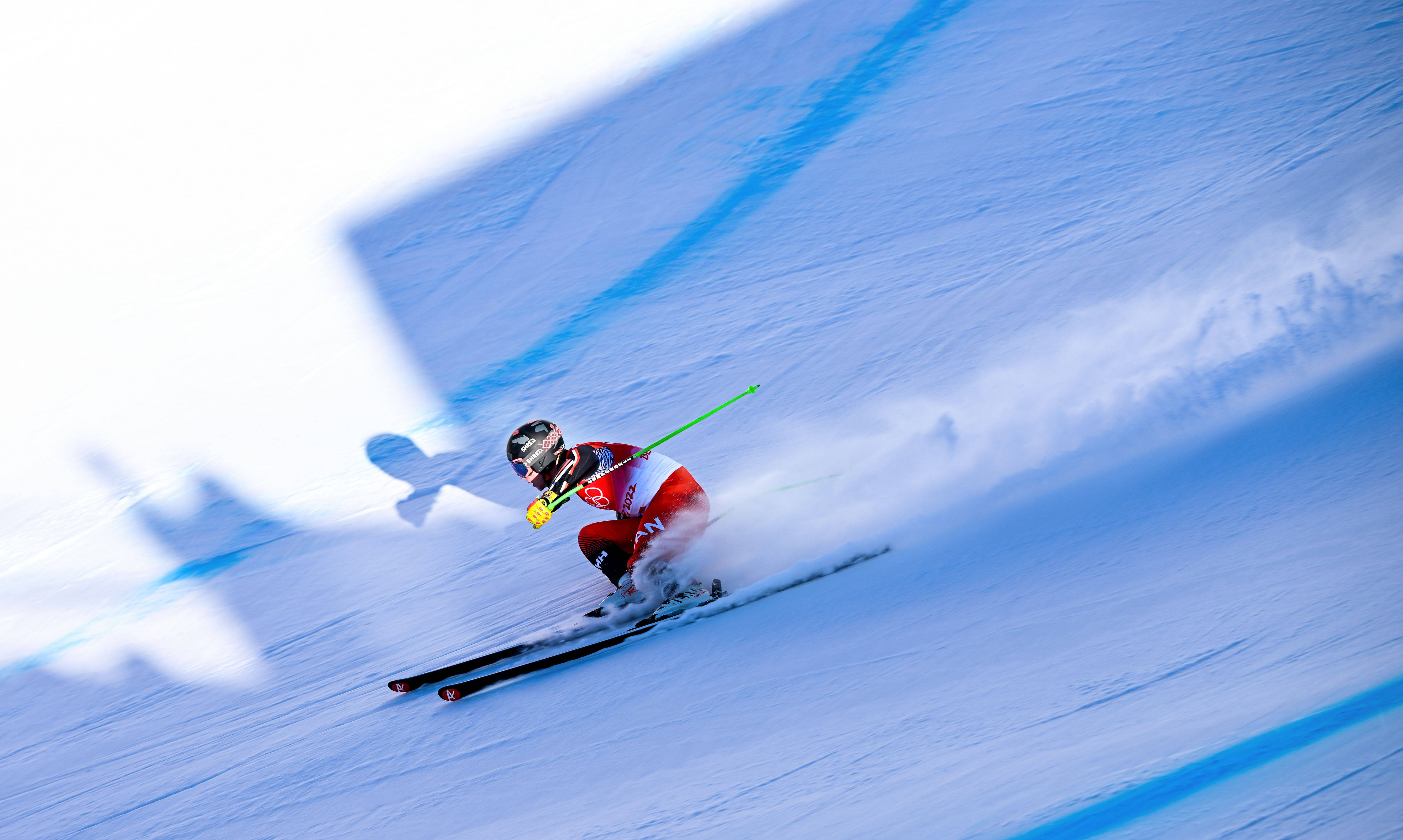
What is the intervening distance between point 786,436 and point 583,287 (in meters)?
1.88

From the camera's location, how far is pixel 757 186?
17.8 ft

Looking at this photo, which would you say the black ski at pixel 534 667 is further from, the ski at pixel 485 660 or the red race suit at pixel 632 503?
the red race suit at pixel 632 503

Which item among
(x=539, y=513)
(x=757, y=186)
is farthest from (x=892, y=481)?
(x=757, y=186)

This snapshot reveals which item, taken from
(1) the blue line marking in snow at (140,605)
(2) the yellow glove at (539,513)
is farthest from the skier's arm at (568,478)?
(1) the blue line marking in snow at (140,605)

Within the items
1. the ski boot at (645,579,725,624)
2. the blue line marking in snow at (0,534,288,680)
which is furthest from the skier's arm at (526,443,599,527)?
the blue line marking in snow at (0,534,288,680)

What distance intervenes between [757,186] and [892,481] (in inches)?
110

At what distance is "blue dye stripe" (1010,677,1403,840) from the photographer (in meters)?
1.79

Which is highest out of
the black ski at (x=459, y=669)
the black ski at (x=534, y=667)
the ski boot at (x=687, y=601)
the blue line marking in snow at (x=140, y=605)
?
the blue line marking in snow at (x=140, y=605)

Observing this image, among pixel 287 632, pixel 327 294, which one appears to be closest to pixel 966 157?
pixel 327 294

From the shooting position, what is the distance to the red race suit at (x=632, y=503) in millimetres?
2902

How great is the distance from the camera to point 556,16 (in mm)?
6930

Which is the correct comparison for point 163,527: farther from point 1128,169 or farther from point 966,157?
point 1128,169

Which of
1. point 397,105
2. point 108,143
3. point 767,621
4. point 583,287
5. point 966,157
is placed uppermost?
point 108,143

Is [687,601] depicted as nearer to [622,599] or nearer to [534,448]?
[622,599]
